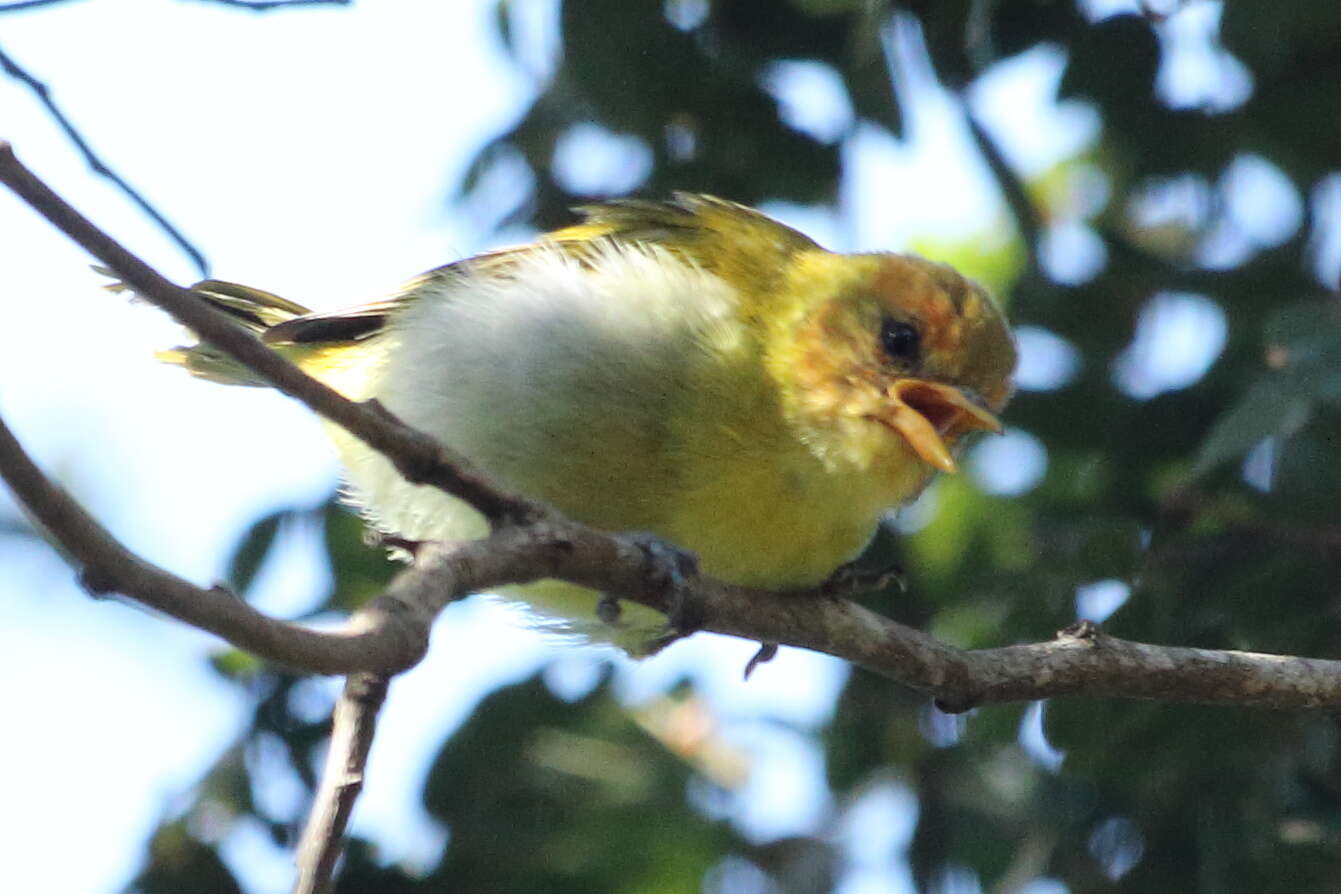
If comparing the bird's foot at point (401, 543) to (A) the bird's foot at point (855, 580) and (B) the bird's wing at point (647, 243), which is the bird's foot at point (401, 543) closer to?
(A) the bird's foot at point (855, 580)

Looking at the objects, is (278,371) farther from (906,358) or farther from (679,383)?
(906,358)

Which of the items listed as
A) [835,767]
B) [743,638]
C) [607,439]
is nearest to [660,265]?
[607,439]

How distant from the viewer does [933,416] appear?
13.0 ft

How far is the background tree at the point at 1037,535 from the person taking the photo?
12.2ft

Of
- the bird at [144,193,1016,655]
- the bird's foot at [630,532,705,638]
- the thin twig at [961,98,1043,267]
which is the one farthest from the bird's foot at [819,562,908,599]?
the thin twig at [961,98,1043,267]

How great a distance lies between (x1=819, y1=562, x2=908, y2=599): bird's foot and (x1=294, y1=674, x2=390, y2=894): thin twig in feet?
5.14

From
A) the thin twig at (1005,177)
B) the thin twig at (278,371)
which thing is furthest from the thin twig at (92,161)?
the thin twig at (1005,177)

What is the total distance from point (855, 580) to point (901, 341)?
61 centimetres

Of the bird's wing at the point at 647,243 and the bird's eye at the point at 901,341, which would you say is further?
the bird's wing at the point at 647,243

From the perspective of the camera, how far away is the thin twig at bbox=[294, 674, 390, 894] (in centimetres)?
219

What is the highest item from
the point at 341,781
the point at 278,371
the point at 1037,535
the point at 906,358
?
the point at 278,371

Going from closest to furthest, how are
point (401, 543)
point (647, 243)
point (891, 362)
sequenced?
point (401, 543) → point (891, 362) → point (647, 243)

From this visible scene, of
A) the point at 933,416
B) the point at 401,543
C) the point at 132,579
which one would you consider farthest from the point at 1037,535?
the point at 132,579

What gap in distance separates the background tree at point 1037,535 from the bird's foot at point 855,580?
503 mm
